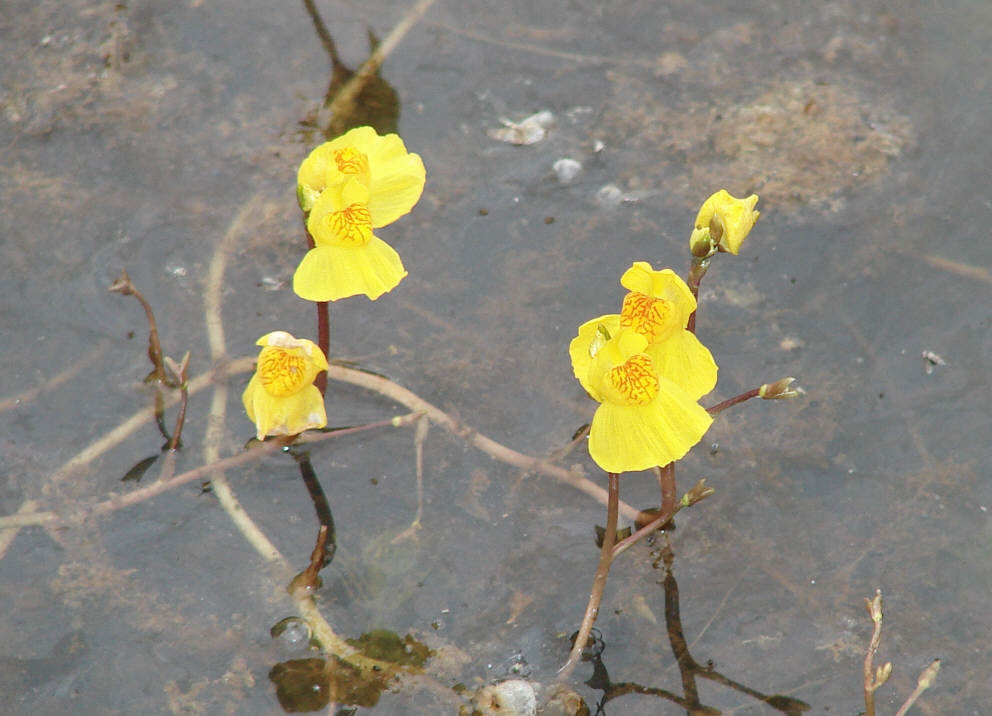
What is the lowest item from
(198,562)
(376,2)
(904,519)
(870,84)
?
(904,519)

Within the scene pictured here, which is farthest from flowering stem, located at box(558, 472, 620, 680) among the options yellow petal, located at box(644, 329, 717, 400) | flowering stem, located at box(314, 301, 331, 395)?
flowering stem, located at box(314, 301, 331, 395)

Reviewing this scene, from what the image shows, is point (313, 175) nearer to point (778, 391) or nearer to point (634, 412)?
point (634, 412)

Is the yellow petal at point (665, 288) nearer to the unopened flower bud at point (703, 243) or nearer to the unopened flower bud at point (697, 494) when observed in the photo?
the unopened flower bud at point (703, 243)

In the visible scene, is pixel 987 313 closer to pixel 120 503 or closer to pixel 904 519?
pixel 904 519

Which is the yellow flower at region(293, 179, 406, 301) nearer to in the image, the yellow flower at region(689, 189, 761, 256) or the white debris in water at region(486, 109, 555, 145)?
the yellow flower at region(689, 189, 761, 256)

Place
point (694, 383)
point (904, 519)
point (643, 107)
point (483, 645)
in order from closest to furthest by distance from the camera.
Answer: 1. point (694, 383)
2. point (483, 645)
3. point (904, 519)
4. point (643, 107)

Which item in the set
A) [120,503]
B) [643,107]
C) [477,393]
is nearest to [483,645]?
[477,393]
